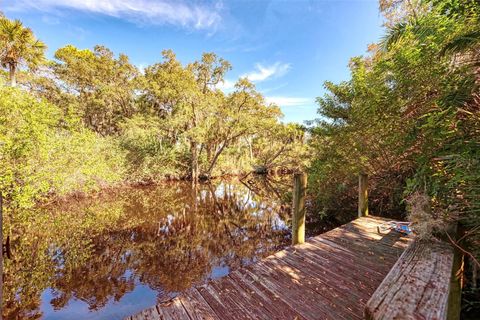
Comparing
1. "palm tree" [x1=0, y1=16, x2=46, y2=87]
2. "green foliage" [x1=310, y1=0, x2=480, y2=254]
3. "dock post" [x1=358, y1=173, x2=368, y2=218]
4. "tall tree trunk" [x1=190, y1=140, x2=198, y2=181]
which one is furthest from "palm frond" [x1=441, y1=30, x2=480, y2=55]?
"palm tree" [x1=0, y1=16, x2=46, y2=87]

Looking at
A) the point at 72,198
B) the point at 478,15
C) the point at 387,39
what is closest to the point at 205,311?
the point at 478,15

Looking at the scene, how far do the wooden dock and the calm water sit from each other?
212 cm

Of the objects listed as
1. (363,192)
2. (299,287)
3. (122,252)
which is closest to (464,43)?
(363,192)

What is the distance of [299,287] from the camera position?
2.77 meters

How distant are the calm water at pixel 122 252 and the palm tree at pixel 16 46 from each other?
1183cm

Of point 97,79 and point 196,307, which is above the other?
point 97,79

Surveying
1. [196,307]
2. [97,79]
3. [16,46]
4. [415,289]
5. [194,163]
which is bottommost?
[196,307]

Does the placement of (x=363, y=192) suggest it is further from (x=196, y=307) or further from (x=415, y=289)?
(x=196, y=307)

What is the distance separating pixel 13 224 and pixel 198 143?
40.3 feet

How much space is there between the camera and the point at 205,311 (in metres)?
2.37

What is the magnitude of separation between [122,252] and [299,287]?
4.98 metres

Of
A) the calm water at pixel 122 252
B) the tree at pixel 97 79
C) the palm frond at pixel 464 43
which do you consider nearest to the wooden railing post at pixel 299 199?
the calm water at pixel 122 252

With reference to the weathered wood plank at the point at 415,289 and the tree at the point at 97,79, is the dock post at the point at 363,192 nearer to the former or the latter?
the weathered wood plank at the point at 415,289

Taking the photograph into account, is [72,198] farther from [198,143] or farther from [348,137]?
[348,137]
